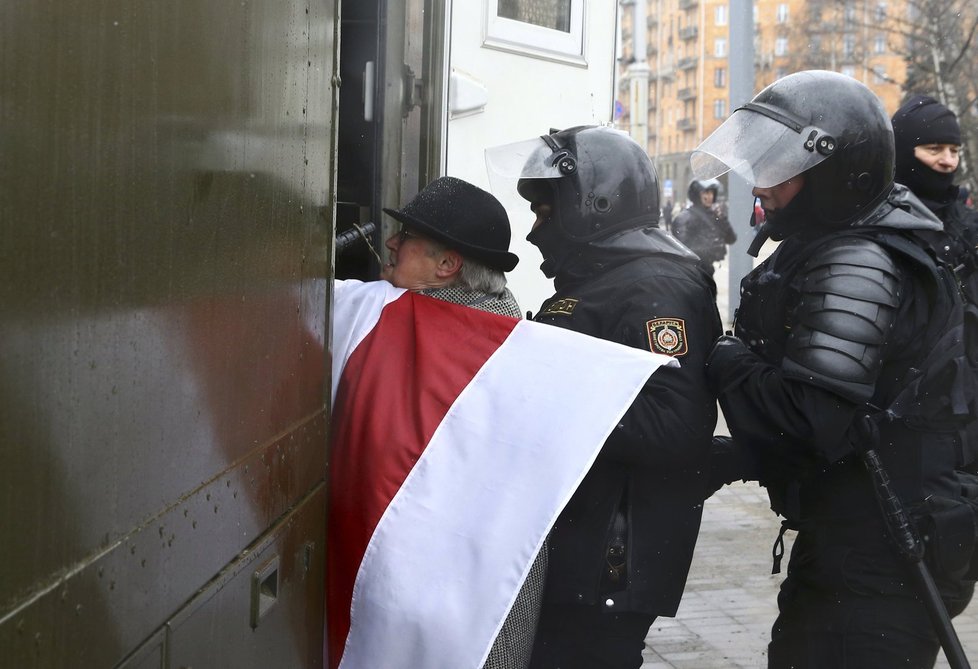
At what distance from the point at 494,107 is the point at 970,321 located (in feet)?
6.93

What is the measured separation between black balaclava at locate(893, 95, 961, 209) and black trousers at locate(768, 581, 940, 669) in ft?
7.14

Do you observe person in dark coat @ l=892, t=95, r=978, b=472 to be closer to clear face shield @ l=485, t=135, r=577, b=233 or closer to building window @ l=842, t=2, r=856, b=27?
clear face shield @ l=485, t=135, r=577, b=233

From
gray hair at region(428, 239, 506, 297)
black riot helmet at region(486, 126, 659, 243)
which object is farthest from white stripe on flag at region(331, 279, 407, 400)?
black riot helmet at region(486, 126, 659, 243)

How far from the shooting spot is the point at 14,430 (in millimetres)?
1081

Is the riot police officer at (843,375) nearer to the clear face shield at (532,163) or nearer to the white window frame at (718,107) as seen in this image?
the clear face shield at (532,163)

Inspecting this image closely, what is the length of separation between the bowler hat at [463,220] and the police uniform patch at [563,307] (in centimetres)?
15

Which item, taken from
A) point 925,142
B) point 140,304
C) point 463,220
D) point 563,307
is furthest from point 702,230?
point 140,304

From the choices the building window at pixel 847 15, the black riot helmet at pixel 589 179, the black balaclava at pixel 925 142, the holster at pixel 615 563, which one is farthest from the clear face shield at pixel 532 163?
the building window at pixel 847 15

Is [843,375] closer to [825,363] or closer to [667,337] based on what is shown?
[825,363]

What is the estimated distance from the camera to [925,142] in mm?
4590

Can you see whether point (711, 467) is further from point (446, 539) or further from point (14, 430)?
point (14, 430)

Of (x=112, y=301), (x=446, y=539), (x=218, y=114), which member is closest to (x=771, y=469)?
(x=446, y=539)

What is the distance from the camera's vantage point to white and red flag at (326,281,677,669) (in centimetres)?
245

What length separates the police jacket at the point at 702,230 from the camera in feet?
44.3
